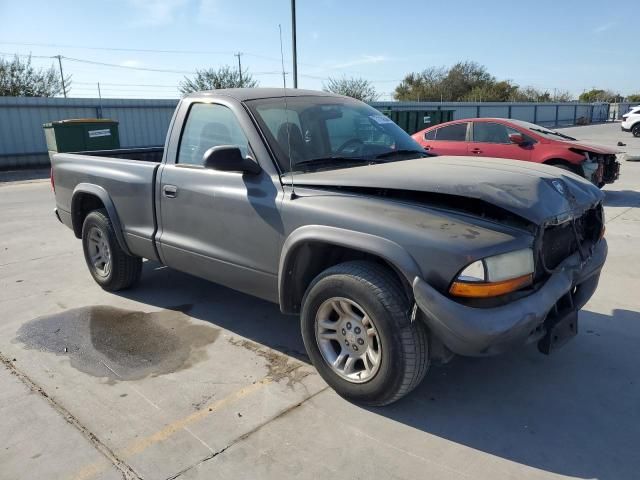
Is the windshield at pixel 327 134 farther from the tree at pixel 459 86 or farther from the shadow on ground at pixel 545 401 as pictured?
the tree at pixel 459 86

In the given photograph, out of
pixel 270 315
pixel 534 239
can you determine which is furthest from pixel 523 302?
pixel 270 315

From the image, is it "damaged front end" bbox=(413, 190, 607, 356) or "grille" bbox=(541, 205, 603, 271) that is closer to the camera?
"damaged front end" bbox=(413, 190, 607, 356)

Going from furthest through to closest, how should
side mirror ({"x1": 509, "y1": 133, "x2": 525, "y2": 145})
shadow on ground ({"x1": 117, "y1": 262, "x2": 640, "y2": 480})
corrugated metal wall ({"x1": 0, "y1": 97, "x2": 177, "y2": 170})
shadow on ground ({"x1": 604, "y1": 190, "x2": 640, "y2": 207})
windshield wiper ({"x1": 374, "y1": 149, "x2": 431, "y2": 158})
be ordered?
1. corrugated metal wall ({"x1": 0, "y1": 97, "x2": 177, "y2": 170})
2. side mirror ({"x1": 509, "y1": 133, "x2": 525, "y2": 145})
3. shadow on ground ({"x1": 604, "y1": 190, "x2": 640, "y2": 207})
4. windshield wiper ({"x1": 374, "y1": 149, "x2": 431, "y2": 158})
5. shadow on ground ({"x1": 117, "y1": 262, "x2": 640, "y2": 480})

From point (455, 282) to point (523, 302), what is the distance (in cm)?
39

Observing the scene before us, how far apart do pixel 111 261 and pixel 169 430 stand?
2.54 metres

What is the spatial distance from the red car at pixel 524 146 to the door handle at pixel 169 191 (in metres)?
5.68

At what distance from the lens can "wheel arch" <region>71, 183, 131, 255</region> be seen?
4.73 meters

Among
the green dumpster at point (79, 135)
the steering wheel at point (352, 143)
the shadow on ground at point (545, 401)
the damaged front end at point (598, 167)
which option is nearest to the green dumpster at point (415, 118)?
the damaged front end at point (598, 167)

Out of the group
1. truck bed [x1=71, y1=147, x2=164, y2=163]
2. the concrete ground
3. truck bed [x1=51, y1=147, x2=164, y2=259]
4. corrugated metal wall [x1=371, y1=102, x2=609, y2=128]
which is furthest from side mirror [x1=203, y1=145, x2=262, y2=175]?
corrugated metal wall [x1=371, y1=102, x2=609, y2=128]

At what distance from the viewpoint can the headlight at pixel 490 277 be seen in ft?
8.44

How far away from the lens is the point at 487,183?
2.93 m

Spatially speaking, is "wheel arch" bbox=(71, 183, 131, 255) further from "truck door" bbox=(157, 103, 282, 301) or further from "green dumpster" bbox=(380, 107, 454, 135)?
"green dumpster" bbox=(380, 107, 454, 135)

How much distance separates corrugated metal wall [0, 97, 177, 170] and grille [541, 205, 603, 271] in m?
17.8

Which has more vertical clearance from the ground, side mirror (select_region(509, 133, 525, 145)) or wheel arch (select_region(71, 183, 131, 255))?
side mirror (select_region(509, 133, 525, 145))
